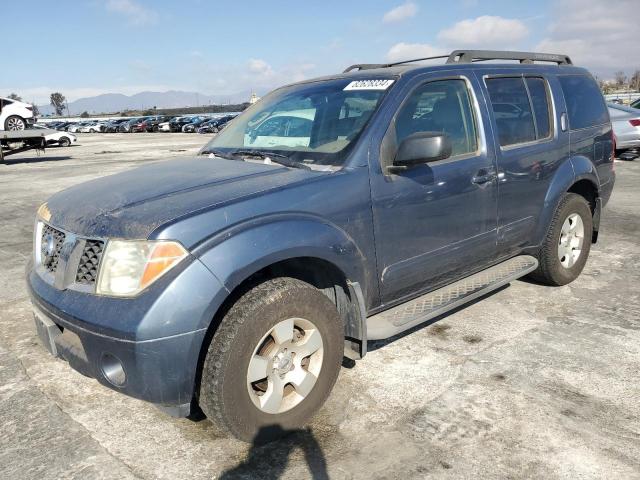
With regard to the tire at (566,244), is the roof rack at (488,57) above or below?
above

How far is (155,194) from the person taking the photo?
2.71 meters

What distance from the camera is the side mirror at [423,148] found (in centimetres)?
298

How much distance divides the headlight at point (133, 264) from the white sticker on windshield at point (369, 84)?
5.62 feet

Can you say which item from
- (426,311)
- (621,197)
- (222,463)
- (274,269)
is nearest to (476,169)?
(426,311)

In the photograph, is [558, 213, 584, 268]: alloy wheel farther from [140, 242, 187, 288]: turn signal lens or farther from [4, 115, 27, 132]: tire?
[4, 115, 27, 132]: tire

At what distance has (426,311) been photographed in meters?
3.29

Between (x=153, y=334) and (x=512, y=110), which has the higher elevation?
(x=512, y=110)

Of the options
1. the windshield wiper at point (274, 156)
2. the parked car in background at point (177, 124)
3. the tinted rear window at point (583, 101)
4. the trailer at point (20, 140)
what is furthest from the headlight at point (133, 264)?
the parked car in background at point (177, 124)

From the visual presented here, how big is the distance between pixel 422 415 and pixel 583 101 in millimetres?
3396

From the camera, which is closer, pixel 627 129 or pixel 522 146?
pixel 522 146

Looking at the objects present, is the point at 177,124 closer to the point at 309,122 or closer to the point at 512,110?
the point at 512,110

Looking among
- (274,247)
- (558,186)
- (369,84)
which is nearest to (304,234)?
(274,247)

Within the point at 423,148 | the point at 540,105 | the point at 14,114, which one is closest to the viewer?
the point at 423,148

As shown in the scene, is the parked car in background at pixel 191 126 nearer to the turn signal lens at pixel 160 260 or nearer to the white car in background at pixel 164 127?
the white car in background at pixel 164 127
